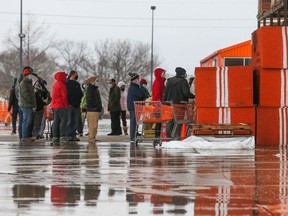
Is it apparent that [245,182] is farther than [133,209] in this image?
Yes

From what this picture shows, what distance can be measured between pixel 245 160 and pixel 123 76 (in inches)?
4094

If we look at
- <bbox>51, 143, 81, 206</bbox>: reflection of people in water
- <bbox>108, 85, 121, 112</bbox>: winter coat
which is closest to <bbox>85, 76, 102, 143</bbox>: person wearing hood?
<bbox>51, 143, 81, 206</bbox>: reflection of people in water

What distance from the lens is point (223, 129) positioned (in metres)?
19.5

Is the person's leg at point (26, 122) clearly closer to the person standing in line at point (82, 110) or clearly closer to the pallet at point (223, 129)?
the person standing in line at point (82, 110)

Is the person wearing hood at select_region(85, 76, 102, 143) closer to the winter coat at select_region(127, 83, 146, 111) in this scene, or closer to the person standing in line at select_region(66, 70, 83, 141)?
the person standing in line at select_region(66, 70, 83, 141)

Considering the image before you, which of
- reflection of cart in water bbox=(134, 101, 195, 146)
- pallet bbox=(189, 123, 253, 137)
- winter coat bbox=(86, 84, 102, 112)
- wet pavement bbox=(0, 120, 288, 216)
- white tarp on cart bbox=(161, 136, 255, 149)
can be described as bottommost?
wet pavement bbox=(0, 120, 288, 216)

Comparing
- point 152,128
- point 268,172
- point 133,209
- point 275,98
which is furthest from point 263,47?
point 133,209

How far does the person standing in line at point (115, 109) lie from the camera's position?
28109 mm

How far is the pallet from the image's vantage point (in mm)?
19422

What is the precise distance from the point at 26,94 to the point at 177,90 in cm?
394

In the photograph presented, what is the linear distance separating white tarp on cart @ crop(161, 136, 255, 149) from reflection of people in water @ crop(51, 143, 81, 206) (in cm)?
211

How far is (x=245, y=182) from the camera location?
1177 cm

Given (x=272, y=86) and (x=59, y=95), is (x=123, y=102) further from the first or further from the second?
(x=272, y=86)

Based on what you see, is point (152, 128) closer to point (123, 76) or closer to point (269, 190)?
point (269, 190)
